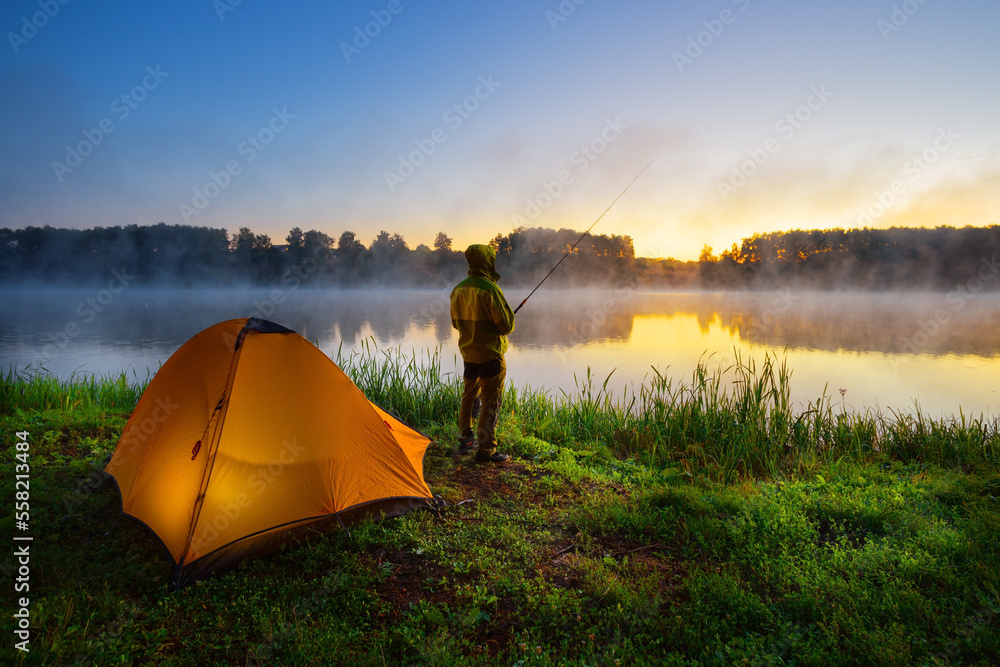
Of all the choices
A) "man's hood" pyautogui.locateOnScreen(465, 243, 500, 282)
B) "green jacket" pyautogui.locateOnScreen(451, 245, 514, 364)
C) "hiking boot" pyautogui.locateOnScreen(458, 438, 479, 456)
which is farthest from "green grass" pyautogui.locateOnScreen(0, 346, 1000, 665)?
"man's hood" pyautogui.locateOnScreen(465, 243, 500, 282)

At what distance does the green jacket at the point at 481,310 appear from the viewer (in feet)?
15.8

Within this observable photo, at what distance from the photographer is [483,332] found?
492 cm

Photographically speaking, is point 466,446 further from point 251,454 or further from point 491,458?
point 251,454

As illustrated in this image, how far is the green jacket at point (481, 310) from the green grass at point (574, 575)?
1.33 metres

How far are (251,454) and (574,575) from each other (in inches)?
97.9

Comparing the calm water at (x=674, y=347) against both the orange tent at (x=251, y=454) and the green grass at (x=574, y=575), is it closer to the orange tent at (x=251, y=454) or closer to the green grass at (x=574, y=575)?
the green grass at (x=574, y=575)

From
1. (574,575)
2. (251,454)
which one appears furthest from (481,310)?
(574,575)

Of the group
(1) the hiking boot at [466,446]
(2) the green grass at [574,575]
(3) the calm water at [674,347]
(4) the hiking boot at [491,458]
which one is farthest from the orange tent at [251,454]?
(3) the calm water at [674,347]

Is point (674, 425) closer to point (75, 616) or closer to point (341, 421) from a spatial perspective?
point (341, 421)

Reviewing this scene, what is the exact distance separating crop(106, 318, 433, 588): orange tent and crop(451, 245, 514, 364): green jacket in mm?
1298

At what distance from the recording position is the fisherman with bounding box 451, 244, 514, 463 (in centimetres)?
482

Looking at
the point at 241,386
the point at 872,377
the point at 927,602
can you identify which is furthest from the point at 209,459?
the point at 872,377

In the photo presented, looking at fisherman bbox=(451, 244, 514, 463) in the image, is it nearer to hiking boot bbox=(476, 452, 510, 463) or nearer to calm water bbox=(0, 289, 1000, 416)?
hiking boot bbox=(476, 452, 510, 463)

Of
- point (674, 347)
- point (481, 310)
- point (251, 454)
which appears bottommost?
point (674, 347)
